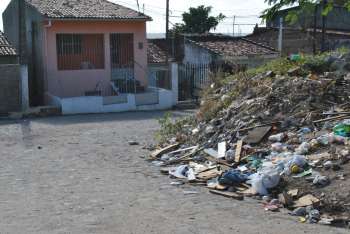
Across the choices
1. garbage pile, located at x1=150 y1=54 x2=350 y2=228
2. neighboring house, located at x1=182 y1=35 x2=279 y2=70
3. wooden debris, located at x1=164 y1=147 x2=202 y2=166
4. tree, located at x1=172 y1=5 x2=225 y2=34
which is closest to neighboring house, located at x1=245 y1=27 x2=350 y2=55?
neighboring house, located at x1=182 y1=35 x2=279 y2=70

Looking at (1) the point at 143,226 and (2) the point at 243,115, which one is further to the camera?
(2) the point at 243,115

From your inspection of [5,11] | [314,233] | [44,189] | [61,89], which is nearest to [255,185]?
[314,233]

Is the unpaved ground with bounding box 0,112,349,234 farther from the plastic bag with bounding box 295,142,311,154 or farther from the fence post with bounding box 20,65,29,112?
the fence post with bounding box 20,65,29,112

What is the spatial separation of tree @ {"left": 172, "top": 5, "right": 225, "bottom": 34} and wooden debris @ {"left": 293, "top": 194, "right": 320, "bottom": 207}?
106 ft

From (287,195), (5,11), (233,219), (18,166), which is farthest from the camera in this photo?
(5,11)

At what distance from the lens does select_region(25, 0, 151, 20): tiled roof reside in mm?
22688

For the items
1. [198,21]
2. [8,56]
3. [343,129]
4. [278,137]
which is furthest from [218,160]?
[198,21]

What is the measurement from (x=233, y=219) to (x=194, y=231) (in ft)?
2.27

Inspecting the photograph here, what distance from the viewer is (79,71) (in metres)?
23.1

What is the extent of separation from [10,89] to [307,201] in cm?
1579

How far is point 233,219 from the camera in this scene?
6.50 meters

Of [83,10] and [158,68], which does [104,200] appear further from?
[158,68]

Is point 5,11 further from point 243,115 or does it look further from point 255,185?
point 255,185

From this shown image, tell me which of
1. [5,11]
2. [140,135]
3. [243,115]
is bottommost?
[140,135]
